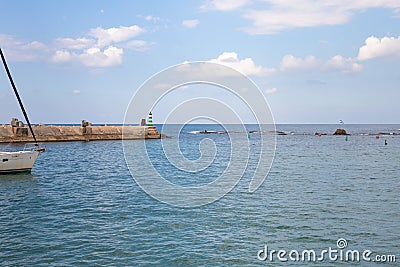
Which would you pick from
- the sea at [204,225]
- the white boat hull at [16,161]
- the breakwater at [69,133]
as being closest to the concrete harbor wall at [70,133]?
the breakwater at [69,133]

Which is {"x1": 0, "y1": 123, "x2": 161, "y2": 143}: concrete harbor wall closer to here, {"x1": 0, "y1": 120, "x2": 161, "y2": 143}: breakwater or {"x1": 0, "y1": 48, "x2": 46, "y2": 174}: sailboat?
{"x1": 0, "y1": 120, "x2": 161, "y2": 143}: breakwater

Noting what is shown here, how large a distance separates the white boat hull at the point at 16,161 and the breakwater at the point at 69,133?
3882 centimetres

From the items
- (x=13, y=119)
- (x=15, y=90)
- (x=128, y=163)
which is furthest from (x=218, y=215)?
(x=13, y=119)

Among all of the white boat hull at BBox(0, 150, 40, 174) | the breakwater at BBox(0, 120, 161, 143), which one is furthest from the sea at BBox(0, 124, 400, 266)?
the breakwater at BBox(0, 120, 161, 143)

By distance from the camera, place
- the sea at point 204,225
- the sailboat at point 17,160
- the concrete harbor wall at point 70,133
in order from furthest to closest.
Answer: the concrete harbor wall at point 70,133 → the sailboat at point 17,160 → the sea at point 204,225

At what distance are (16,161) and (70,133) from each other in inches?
2031

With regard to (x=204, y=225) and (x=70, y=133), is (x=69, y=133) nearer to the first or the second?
(x=70, y=133)

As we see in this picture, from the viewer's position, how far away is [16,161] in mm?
34469

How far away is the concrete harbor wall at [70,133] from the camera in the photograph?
70.9m

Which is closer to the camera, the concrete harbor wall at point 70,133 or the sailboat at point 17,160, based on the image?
the sailboat at point 17,160

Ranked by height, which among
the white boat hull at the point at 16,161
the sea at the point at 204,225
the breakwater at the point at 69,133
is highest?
the breakwater at the point at 69,133

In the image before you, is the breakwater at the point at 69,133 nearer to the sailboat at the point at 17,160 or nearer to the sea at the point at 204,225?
the sailboat at the point at 17,160

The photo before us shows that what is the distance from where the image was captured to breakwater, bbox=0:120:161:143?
70938 millimetres

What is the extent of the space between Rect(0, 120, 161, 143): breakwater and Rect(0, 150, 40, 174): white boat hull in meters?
38.8
